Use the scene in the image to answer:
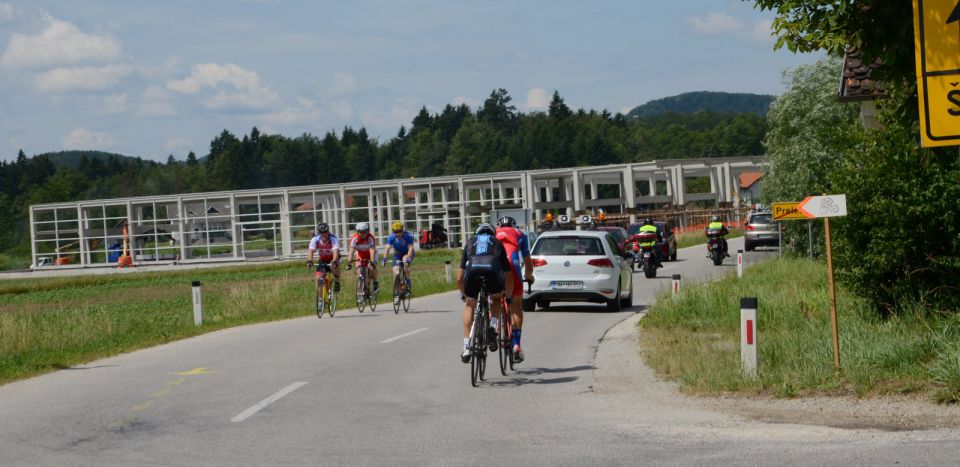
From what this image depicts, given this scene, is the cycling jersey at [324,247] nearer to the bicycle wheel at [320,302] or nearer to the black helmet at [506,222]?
the bicycle wheel at [320,302]

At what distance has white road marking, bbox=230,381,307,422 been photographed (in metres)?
10.3

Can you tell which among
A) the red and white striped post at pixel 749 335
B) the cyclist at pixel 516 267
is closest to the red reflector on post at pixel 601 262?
the cyclist at pixel 516 267

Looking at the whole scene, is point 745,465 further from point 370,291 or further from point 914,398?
point 370,291

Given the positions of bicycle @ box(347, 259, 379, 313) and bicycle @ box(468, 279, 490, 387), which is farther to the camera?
bicycle @ box(347, 259, 379, 313)

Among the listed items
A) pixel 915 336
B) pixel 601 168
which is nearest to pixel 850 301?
pixel 915 336

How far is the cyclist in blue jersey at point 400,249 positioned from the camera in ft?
76.2

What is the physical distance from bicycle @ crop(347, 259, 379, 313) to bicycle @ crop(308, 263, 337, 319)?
2.47 feet

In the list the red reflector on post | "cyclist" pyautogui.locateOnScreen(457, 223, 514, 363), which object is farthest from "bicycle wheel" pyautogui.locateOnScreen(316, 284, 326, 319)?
"cyclist" pyautogui.locateOnScreen(457, 223, 514, 363)

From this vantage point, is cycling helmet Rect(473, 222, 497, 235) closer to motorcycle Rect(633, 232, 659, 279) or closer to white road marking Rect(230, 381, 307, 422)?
white road marking Rect(230, 381, 307, 422)

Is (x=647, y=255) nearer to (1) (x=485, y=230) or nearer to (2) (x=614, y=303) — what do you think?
(2) (x=614, y=303)

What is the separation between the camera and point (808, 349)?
12.2m

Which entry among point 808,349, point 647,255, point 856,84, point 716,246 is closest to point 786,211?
point 808,349

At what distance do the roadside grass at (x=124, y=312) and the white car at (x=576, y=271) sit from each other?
13.1 feet

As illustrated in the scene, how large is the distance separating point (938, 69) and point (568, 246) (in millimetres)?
12865
